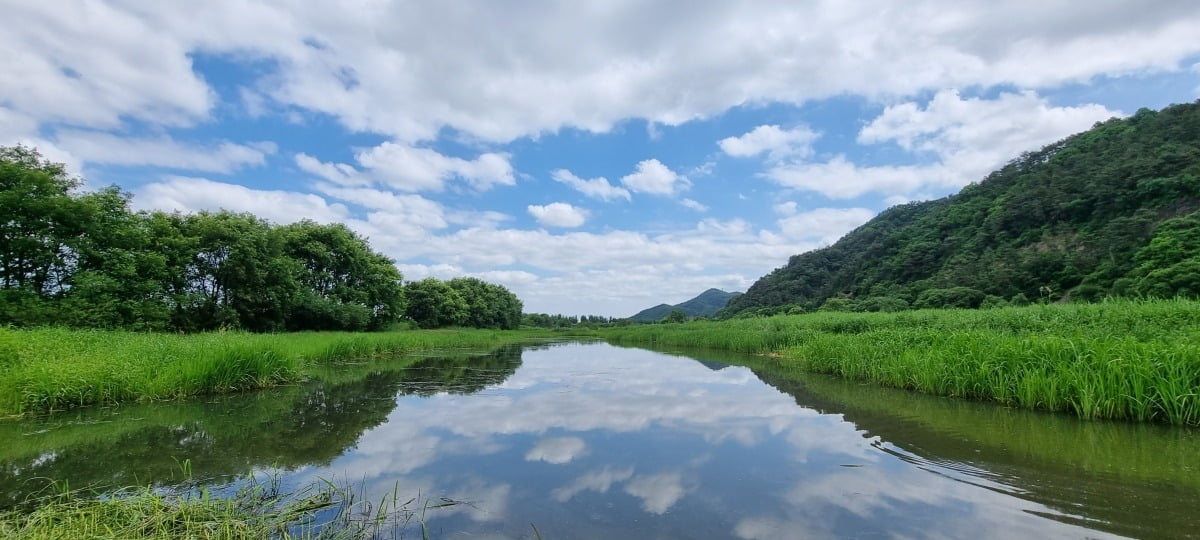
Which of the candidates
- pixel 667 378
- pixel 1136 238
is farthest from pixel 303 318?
pixel 1136 238

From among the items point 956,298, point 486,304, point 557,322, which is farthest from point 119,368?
point 557,322

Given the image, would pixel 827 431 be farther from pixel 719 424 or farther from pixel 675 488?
pixel 675 488

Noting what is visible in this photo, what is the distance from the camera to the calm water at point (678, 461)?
3.86 metres

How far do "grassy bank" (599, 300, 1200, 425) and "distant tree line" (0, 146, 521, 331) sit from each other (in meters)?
22.6

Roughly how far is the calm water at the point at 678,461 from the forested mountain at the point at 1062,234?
25.6m

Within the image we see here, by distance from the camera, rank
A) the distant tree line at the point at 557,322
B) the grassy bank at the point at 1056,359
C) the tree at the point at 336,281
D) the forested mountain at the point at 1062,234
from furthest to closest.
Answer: the distant tree line at the point at 557,322
the forested mountain at the point at 1062,234
the tree at the point at 336,281
the grassy bank at the point at 1056,359

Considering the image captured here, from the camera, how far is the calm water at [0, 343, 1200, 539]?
386 cm

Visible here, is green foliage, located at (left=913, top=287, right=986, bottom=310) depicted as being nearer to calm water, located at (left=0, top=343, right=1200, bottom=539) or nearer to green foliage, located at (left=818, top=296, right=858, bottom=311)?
green foliage, located at (left=818, top=296, right=858, bottom=311)

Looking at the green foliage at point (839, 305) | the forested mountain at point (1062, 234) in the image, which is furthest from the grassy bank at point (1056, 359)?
the green foliage at point (839, 305)

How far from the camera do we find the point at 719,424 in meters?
7.64

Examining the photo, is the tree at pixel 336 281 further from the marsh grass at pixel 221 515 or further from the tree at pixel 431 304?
the marsh grass at pixel 221 515

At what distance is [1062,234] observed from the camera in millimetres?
44094

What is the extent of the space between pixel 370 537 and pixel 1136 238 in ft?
171

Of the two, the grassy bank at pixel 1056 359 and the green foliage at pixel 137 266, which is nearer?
the grassy bank at pixel 1056 359
